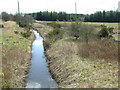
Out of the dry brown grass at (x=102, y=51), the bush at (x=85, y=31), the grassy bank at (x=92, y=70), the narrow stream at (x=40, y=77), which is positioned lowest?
the narrow stream at (x=40, y=77)

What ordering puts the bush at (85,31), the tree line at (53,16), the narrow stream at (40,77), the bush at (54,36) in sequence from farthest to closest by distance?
the tree line at (53,16)
the bush at (54,36)
the bush at (85,31)
the narrow stream at (40,77)

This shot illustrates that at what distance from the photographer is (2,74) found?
1412cm

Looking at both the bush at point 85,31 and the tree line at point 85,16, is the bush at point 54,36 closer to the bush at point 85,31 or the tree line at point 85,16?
the bush at point 85,31

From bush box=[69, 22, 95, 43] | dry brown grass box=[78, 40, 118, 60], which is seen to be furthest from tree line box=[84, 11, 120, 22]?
dry brown grass box=[78, 40, 118, 60]

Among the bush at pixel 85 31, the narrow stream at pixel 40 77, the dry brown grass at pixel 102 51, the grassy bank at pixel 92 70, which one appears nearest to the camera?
the grassy bank at pixel 92 70

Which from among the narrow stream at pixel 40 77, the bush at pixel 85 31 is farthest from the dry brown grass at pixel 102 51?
the bush at pixel 85 31

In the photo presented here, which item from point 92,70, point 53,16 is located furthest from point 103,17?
point 92,70

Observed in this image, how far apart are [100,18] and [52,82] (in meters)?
71.1

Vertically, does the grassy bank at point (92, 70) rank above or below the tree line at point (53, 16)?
below

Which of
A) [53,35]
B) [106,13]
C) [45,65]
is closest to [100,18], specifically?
[106,13]

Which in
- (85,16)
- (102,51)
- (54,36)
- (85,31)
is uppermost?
(85,16)

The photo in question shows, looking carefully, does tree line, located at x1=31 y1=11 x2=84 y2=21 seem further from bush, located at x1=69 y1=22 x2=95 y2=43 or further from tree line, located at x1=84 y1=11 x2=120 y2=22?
bush, located at x1=69 y1=22 x2=95 y2=43

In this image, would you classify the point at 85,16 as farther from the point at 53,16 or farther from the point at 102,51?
the point at 102,51

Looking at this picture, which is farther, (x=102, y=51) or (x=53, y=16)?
(x=53, y=16)
